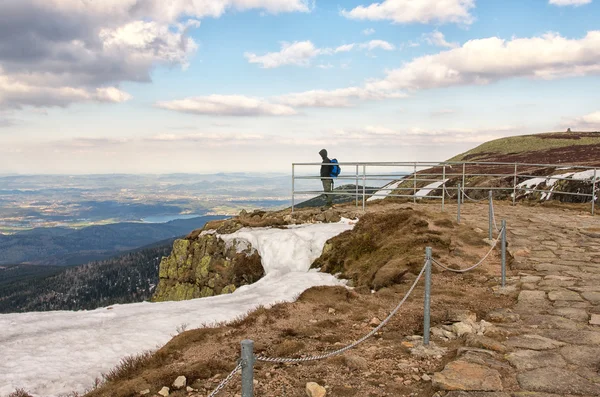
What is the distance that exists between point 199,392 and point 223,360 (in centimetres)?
96

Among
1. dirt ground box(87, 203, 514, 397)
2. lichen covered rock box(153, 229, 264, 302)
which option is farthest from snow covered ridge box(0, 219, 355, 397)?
lichen covered rock box(153, 229, 264, 302)

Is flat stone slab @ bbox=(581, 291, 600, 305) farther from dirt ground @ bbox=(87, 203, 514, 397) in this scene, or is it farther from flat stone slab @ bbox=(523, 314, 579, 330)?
dirt ground @ bbox=(87, 203, 514, 397)

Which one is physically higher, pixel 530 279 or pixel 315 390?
pixel 530 279

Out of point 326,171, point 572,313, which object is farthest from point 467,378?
point 326,171

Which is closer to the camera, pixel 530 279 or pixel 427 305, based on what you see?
pixel 427 305

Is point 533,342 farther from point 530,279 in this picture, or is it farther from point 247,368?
point 247,368

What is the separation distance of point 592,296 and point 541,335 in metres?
2.52

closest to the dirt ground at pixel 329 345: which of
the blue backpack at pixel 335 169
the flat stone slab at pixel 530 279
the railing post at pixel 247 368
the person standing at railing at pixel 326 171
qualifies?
the flat stone slab at pixel 530 279

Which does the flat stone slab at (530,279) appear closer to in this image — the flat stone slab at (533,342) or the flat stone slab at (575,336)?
the flat stone slab at (575,336)

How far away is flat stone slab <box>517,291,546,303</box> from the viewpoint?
25.3 ft

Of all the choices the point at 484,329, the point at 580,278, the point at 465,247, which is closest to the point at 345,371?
the point at 484,329

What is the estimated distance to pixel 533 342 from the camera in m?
5.80

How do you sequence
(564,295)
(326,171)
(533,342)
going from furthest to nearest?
1. (326,171)
2. (564,295)
3. (533,342)

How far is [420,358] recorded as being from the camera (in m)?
5.63
